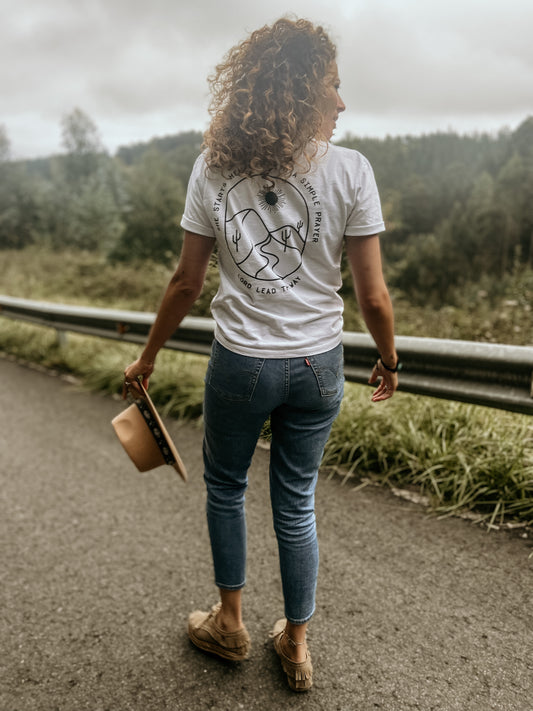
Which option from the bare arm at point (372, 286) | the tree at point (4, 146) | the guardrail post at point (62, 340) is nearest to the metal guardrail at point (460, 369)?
the bare arm at point (372, 286)

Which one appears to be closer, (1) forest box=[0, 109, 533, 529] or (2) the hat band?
(2) the hat band

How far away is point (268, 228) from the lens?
5.35 ft

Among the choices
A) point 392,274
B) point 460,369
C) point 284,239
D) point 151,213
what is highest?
point 151,213

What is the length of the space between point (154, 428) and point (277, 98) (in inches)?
49.0

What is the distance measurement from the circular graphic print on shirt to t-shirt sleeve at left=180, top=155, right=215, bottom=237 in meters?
0.08

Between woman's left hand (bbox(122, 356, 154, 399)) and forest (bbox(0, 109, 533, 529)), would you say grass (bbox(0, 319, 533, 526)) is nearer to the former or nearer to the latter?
forest (bbox(0, 109, 533, 529))

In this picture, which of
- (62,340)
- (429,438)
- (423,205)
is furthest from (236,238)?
(423,205)

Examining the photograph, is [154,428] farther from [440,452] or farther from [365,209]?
[440,452]

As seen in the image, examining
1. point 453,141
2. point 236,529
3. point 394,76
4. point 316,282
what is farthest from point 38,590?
point 453,141

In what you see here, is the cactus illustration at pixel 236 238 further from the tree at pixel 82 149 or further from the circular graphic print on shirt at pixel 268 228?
the tree at pixel 82 149

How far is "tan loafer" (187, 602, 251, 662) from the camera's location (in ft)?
6.63

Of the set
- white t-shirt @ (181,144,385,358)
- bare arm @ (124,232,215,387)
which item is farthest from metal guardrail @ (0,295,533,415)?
bare arm @ (124,232,215,387)

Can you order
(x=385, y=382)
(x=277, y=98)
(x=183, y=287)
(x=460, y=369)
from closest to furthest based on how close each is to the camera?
(x=277, y=98) < (x=183, y=287) < (x=385, y=382) < (x=460, y=369)

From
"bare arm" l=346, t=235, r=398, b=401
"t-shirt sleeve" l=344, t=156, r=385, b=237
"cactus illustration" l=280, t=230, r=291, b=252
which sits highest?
"t-shirt sleeve" l=344, t=156, r=385, b=237
